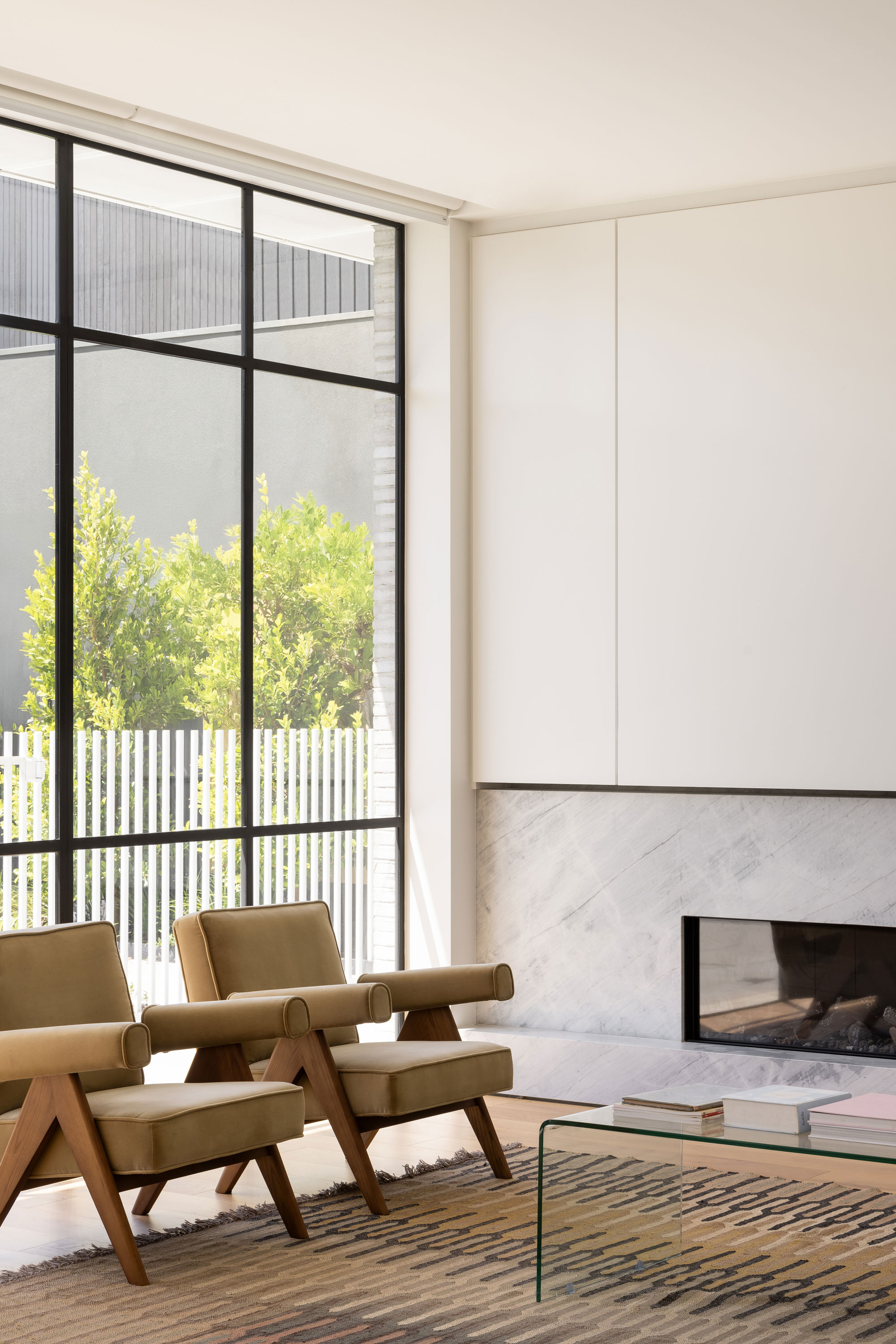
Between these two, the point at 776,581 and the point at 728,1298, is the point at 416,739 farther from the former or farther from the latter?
the point at 728,1298

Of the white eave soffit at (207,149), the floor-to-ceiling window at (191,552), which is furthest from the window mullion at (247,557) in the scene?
the white eave soffit at (207,149)

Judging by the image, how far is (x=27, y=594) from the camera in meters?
5.51

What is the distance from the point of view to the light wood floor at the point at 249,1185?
454 centimetres

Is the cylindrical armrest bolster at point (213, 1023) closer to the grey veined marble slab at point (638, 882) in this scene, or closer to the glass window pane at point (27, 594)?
the glass window pane at point (27, 594)

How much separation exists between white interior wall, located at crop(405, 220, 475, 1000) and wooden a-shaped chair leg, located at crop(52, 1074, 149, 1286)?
115 inches

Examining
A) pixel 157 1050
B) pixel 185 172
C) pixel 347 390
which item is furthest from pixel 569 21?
pixel 157 1050

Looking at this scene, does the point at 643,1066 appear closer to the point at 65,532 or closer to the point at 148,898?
the point at 148,898

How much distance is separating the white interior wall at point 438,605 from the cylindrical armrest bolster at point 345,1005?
2.17 m

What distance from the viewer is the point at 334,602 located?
680 cm

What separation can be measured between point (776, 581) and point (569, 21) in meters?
2.36

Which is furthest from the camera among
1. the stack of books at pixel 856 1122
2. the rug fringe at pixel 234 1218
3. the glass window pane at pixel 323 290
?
the glass window pane at pixel 323 290

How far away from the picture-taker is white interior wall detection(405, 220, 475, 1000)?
685 centimetres

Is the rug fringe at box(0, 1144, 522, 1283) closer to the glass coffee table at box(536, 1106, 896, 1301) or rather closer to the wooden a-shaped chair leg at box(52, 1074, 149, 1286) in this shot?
the wooden a-shaped chair leg at box(52, 1074, 149, 1286)

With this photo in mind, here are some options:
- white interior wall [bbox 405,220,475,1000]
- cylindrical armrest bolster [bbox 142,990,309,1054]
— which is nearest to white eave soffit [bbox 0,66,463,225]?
white interior wall [bbox 405,220,475,1000]
